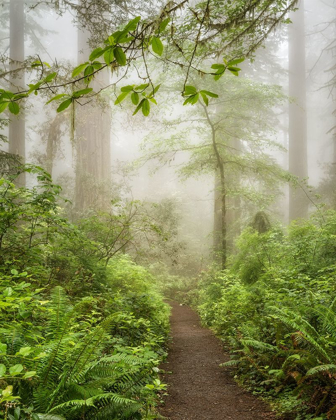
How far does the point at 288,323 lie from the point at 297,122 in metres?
20.5

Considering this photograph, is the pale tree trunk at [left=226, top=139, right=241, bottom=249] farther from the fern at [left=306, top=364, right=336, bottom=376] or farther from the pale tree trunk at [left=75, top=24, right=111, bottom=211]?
the fern at [left=306, top=364, right=336, bottom=376]

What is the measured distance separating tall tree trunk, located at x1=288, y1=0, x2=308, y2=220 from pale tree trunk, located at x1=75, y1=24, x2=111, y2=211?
10.9 m

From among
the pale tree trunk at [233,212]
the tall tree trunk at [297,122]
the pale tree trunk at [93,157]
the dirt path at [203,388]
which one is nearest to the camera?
the dirt path at [203,388]

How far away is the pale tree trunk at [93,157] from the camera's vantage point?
12.5 m

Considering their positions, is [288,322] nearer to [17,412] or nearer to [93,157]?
[17,412]

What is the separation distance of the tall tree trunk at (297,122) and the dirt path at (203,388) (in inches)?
553

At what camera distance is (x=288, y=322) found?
338 centimetres

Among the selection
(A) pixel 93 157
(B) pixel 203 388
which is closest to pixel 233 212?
(A) pixel 93 157

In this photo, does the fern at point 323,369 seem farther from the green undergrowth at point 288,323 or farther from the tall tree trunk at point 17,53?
the tall tree trunk at point 17,53

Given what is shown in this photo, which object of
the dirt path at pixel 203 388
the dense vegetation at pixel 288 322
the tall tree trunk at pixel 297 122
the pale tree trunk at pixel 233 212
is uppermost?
the tall tree trunk at pixel 297 122

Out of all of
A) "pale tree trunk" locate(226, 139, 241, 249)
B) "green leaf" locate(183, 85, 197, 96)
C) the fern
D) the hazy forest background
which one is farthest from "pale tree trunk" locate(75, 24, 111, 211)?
"green leaf" locate(183, 85, 197, 96)

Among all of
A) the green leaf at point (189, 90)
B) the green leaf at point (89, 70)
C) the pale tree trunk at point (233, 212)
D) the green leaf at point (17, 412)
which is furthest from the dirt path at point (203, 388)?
the pale tree trunk at point (233, 212)

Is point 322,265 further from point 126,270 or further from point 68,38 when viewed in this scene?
point 68,38

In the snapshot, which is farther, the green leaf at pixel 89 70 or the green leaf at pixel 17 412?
the green leaf at pixel 17 412
